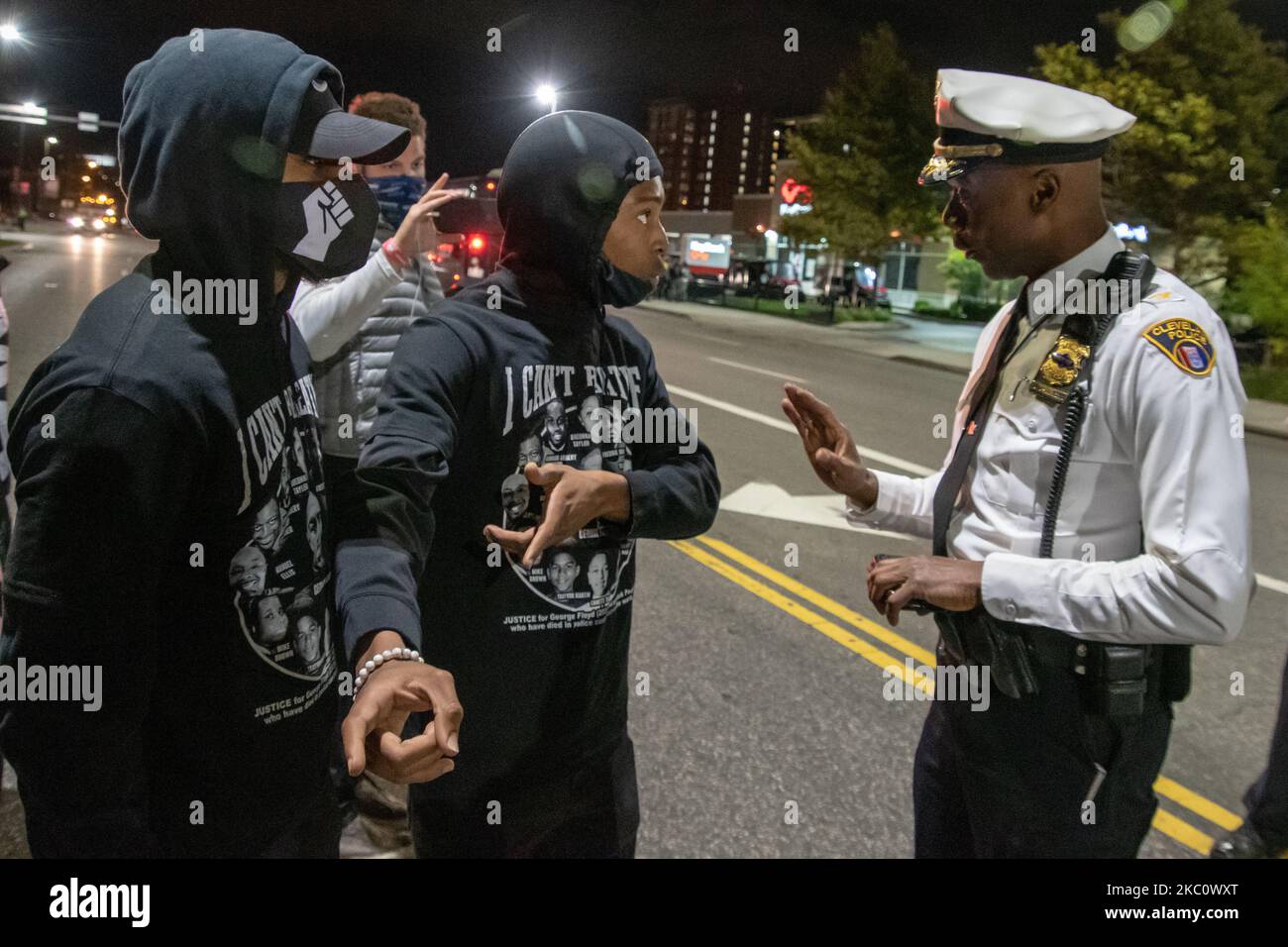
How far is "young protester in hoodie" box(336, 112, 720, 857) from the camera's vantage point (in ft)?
6.00

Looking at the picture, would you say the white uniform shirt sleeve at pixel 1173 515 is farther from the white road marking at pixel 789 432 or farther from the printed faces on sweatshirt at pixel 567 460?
the white road marking at pixel 789 432

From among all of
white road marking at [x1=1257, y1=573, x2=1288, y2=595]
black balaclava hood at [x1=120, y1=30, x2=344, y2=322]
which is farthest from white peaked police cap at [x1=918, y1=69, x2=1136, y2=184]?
white road marking at [x1=1257, y1=573, x2=1288, y2=595]

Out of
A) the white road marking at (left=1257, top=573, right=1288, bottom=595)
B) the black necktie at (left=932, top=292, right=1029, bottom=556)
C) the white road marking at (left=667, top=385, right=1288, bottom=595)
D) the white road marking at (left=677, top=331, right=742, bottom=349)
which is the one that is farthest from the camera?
the white road marking at (left=677, top=331, right=742, bottom=349)

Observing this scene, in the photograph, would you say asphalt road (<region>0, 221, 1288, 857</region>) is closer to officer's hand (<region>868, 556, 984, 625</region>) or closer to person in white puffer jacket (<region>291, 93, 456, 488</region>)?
officer's hand (<region>868, 556, 984, 625</region>)

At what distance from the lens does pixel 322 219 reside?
1.59 m

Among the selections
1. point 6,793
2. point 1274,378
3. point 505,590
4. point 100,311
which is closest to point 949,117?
point 505,590

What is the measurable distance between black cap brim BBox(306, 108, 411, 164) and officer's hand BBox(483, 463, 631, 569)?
0.59 meters

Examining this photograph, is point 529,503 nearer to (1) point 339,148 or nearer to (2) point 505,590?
(2) point 505,590

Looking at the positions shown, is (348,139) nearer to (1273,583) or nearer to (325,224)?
(325,224)

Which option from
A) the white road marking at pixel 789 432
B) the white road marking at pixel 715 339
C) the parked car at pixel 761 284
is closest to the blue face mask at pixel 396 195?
the white road marking at pixel 789 432

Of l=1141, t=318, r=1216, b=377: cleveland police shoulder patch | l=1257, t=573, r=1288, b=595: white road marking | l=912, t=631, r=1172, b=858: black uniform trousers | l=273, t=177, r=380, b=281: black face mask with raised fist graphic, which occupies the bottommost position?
l=1257, t=573, r=1288, b=595: white road marking

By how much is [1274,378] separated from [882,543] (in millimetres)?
14281

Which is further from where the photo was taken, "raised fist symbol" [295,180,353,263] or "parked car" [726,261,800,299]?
"parked car" [726,261,800,299]

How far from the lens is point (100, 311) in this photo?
1308 mm
